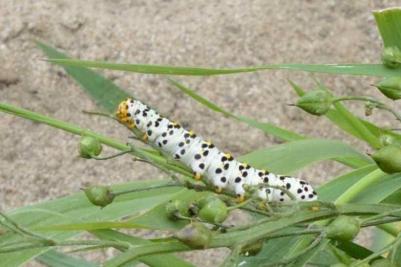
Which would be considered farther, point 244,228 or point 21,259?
point 21,259

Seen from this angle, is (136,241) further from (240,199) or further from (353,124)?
(353,124)

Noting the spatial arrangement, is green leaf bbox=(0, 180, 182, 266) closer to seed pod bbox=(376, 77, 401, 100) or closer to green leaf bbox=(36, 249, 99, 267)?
green leaf bbox=(36, 249, 99, 267)

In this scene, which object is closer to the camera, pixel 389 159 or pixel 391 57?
pixel 389 159

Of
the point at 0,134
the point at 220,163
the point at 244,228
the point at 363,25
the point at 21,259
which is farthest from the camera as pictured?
the point at 363,25

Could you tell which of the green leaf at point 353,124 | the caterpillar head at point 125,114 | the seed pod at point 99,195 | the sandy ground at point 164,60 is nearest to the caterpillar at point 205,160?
the caterpillar head at point 125,114

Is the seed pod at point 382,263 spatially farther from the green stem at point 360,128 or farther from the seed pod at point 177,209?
the green stem at point 360,128

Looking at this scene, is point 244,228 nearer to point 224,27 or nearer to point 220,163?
point 220,163

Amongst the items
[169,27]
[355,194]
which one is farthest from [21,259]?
[169,27]

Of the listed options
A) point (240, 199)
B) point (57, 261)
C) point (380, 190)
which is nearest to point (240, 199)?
point (240, 199)
